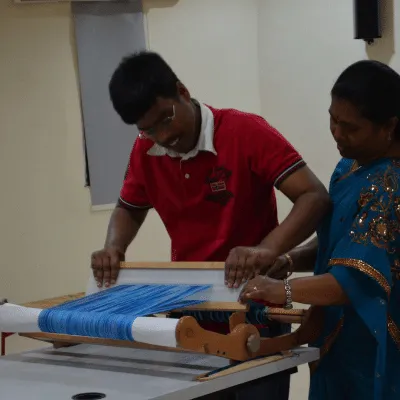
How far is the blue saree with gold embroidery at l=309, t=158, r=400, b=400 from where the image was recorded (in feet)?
6.08

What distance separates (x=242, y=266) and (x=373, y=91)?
48 centimetres

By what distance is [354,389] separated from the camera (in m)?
1.99

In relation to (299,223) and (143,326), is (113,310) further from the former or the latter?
(299,223)

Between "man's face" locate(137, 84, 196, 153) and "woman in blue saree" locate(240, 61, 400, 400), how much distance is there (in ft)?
1.35

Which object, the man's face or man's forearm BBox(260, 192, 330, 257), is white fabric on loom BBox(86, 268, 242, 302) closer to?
man's forearm BBox(260, 192, 330, 257)

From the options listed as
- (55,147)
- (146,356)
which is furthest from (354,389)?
(55,147)

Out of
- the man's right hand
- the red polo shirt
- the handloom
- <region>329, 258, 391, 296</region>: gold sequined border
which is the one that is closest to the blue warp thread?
the handloom

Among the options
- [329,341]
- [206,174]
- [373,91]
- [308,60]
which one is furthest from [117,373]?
[308,60]

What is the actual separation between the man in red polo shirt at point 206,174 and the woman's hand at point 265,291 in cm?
10

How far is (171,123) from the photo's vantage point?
7.01ft

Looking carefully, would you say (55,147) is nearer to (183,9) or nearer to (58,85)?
(58,85)

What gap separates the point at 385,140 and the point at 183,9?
2.58m

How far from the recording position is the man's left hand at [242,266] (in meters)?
1.93

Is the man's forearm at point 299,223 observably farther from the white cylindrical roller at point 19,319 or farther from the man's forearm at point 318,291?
the white cylindrical roller at point 19,319
